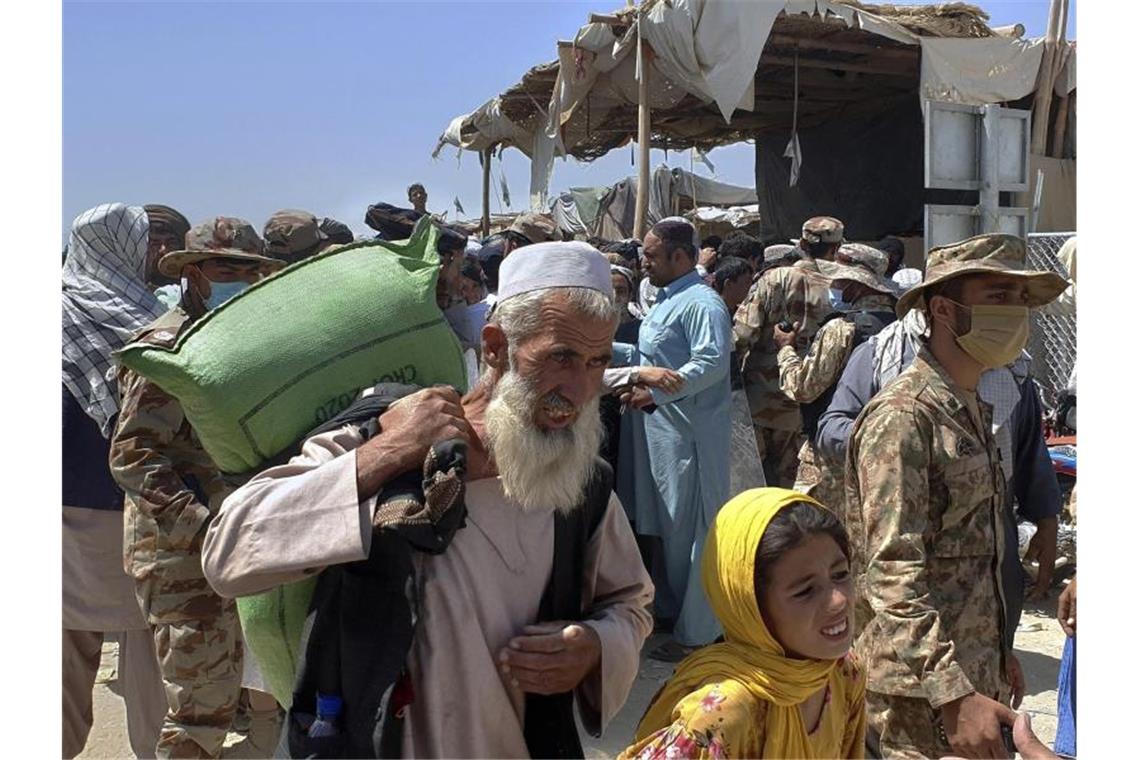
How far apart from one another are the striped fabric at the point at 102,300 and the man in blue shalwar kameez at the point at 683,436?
2407 mm

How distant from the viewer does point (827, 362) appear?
4.89 m

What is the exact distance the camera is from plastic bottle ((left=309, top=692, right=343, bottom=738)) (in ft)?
5.49

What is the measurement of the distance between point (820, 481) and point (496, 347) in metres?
3.41

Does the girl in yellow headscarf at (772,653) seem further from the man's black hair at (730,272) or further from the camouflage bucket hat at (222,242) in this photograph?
the man's black hair at (730,272)

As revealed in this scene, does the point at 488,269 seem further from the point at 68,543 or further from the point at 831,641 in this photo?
the point at 831,641

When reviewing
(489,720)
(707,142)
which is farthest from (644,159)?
(489,720)

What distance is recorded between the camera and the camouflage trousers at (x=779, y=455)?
19.4ft

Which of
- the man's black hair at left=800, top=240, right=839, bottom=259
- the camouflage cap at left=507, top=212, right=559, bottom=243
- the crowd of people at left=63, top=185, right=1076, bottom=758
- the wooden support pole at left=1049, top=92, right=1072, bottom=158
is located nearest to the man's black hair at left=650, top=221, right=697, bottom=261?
the crowd of people at left=63, top=185, right=1076, bottom=758

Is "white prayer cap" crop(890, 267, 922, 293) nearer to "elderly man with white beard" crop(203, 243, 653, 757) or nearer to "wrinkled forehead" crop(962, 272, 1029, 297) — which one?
"wrinkled forehead" crop(962, 272, 1029, 297)

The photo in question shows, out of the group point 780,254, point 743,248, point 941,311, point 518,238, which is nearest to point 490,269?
point 518,238

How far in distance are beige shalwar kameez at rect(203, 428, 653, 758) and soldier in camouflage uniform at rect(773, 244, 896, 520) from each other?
3140 millimetres

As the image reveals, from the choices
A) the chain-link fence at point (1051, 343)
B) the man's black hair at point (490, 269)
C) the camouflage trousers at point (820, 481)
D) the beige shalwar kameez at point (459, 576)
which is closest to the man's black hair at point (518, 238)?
the man's black hair at point (490, 269)

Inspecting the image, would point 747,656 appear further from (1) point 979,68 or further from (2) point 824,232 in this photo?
(1) point 979,68

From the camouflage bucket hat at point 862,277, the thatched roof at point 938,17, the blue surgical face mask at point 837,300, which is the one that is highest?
the thatched roof at point 938,17
